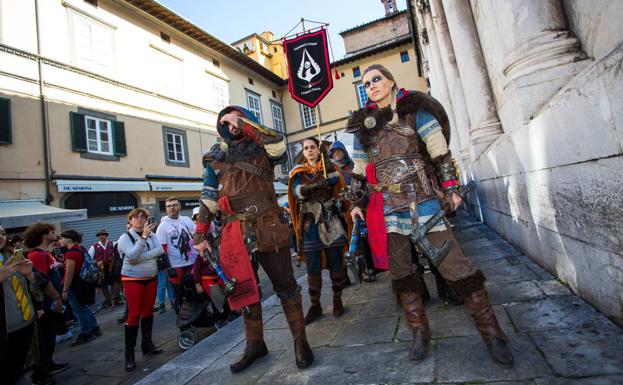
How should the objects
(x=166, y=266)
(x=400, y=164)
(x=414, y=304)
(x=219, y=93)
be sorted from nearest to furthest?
(x=414, y=304)
(x=400, y=164)
(x=166, y=266)
(x=219, y=93)

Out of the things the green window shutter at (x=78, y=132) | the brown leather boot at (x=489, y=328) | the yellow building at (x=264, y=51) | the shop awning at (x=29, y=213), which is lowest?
the brown leather boot at (x=489, y=328)

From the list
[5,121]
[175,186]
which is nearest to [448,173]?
[5,121]

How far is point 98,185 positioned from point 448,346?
45.1ft

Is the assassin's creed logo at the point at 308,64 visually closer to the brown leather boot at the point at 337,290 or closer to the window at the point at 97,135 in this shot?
the brown leather boot at the point at 337,290

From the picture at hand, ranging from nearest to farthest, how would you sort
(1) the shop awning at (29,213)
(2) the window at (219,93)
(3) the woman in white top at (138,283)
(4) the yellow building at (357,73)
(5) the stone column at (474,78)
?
1. (3) the woman in white top at (138,283)
2. (5) the stone column at (474,78)
3. (1) the shop awning at (29,213)
4. (2) the window at (219,93)
5. (4) the yellow building at (357,73)

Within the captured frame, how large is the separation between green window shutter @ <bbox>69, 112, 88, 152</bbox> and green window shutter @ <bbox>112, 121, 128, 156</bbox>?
1223 mm

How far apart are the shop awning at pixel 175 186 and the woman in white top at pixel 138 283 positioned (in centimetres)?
1150

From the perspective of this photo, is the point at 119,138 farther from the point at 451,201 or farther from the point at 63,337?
the point at 451,201

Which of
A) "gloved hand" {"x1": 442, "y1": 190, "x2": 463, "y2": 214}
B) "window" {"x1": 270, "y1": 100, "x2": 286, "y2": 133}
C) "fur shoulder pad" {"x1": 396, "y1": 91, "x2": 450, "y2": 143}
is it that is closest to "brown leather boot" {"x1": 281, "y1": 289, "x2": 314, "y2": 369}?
"gloved hand" {"x1": 442, "y1": 190, "x2": 463, "y2": 214}

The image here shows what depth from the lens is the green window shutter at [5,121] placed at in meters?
10.6

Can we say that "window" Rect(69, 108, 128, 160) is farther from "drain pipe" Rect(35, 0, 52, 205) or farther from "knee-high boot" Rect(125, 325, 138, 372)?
"knee-high boot" Rect(125, 325, 138, 372)

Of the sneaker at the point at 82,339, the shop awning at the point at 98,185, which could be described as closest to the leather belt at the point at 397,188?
the sneaker at the point at 82,339

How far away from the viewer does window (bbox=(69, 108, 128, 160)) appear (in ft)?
41.1

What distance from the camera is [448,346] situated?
2377 millimetres
